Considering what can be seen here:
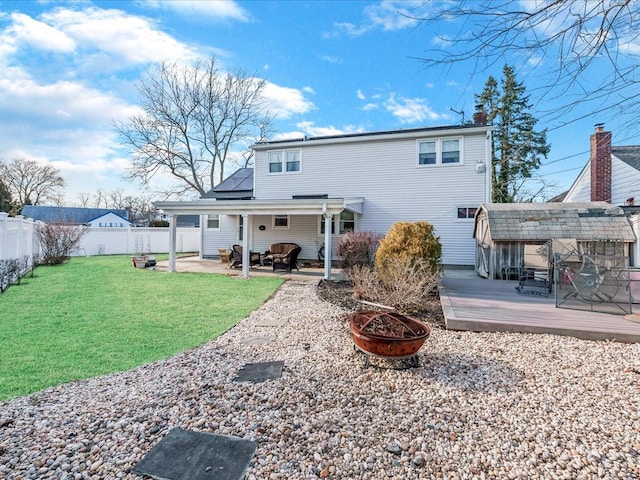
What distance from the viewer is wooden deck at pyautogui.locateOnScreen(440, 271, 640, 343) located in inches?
177

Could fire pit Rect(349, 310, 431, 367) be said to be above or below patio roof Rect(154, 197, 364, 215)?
below

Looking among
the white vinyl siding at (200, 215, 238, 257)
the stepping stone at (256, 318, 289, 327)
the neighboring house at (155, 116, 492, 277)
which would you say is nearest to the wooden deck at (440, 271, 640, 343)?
the stepping stone at (256, 318, 289, 327)

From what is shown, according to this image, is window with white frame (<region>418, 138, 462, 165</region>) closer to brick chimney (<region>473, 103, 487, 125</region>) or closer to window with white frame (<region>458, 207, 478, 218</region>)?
window with white frame (<region>458, 207, 478, 218</region>)

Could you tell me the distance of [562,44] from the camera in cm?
232

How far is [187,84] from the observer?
75.7ft

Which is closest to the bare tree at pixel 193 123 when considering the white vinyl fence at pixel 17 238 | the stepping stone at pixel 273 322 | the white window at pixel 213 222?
the white window at pixel 213 222

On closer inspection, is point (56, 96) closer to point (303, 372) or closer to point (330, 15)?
point (330, 15)

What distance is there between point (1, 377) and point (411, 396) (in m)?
4.31

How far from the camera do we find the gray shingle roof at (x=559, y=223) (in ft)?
29.4

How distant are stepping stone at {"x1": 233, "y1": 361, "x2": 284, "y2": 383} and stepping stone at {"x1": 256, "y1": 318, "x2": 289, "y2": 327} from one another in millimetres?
1701

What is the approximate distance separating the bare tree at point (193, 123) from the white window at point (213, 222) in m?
9.53

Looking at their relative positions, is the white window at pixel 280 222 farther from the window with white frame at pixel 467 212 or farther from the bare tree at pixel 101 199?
the bare tree at pixel 101 199

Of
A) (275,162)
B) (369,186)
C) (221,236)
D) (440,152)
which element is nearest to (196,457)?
(369,186)

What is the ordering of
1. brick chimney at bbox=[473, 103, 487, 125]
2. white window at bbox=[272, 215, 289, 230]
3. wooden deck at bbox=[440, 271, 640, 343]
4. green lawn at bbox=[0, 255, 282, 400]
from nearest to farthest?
1. green lawn at bbox=[0, 255, 282, 400]
2. wooden deck at bbox=[440, 271, 640, 343]
3. brick chimney at bbox=[473, 103, 487, 125]
4. white window at bbox=[272, 215, 289, 230]
